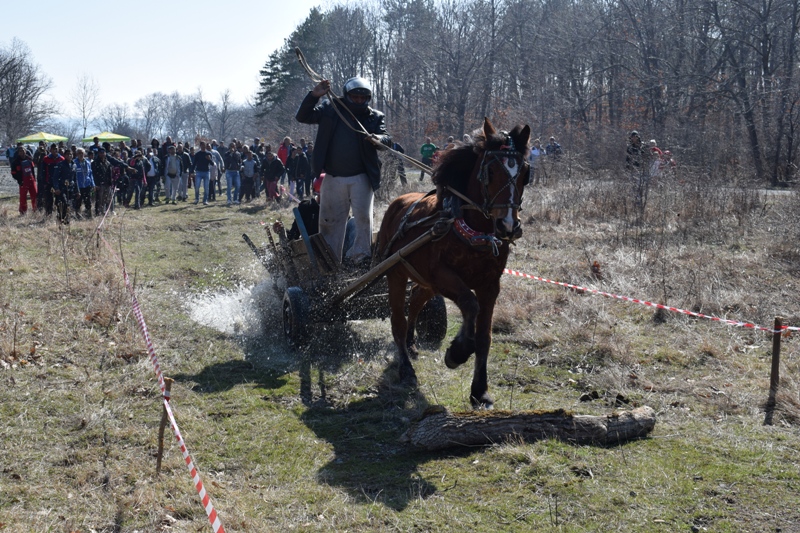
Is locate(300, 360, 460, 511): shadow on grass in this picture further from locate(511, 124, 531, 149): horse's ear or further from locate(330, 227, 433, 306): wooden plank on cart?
locate(511, 124, 531, 149): horse's ear

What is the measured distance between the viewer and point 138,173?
23469mm

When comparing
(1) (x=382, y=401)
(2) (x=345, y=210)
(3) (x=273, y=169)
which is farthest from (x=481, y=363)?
(3) (x=273, y=169)

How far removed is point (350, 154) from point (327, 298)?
147cm

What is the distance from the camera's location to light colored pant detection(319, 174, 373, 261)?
793cm

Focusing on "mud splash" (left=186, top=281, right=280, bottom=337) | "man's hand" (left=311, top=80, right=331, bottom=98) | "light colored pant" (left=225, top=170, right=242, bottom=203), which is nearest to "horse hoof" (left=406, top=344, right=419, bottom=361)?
"mud splash" (left=186, top=281, right=280, bottom=337)

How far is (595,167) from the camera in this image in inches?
827

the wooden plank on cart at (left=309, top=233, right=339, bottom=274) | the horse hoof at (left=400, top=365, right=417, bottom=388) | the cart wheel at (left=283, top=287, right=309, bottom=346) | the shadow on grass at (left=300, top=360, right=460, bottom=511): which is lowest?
the shadow on grass at (left=300, top=360, right=460, bottom=511)

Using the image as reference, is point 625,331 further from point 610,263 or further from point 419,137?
point 419,137

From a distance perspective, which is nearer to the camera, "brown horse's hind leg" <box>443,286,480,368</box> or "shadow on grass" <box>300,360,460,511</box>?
"shadow on grass" <box>300,360,460,511</box>

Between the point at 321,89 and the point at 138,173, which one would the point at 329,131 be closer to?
the point at 321,89

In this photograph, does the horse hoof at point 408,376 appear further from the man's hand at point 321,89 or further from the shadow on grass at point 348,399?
the man's hand at point 321,89

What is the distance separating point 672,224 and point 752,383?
8197 mm

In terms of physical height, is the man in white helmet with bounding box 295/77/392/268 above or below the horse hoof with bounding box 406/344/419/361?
above

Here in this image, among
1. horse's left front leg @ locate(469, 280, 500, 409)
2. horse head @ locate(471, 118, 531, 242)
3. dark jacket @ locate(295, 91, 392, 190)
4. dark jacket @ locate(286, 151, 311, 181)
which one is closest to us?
horse head @ locate(471, 118, 531, 242)
